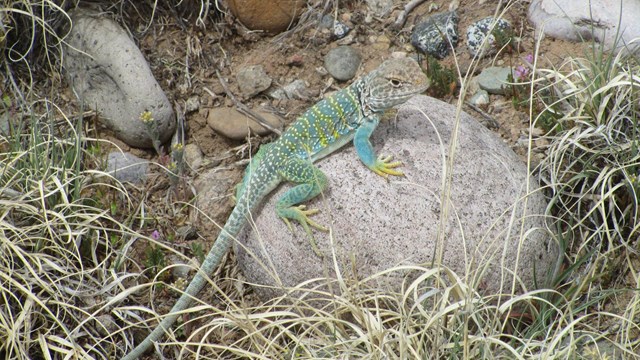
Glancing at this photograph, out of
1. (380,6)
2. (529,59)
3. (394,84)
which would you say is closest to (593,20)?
(529,59)

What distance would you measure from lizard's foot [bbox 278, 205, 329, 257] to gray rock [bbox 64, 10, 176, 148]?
197cm

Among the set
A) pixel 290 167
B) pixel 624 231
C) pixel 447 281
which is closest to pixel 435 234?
pixel 447 281

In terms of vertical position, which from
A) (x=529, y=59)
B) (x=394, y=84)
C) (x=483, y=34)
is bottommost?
(x=529, y=59)

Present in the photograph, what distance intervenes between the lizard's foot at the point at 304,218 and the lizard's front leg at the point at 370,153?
0.49 m

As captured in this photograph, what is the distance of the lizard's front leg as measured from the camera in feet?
16.0

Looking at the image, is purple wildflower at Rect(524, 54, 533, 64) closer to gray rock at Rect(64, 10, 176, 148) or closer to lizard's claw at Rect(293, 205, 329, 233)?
lizard's claw at Rect(293, 205, 329, 233)

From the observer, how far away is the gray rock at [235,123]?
651cm

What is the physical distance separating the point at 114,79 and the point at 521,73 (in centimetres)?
352

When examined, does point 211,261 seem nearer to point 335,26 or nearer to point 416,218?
point 416,218

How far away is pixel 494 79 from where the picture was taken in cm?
637

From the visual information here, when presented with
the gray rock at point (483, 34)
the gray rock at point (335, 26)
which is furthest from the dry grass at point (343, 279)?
the gray rock at point (335, 26)

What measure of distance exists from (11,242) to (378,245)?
2374 mm

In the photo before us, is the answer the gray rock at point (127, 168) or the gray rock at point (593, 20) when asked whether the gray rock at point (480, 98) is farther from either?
the gray rock at point (127, 168)

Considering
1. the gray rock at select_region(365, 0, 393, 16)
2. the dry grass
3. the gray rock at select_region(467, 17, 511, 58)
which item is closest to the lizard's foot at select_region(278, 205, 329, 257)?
the dry grass
